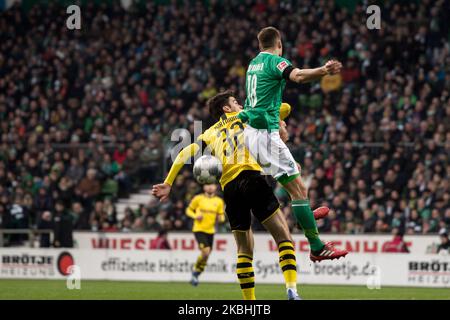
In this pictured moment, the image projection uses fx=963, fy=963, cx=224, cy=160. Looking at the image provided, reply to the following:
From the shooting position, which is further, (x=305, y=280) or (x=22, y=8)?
(x=22, y=8)

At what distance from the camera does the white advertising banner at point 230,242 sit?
2309 centimetres

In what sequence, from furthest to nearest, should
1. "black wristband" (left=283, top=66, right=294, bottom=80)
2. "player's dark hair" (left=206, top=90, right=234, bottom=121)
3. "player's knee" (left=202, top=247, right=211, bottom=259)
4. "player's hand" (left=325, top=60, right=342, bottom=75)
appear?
"player's knee" (left=202, top=247, right=211, bottom=259), "player's dark hair" (left=206, top=90, right=234, bottom=121), "black wristband" (left=283, top=66, right=294, bottom=80), "player's hand" (left=325, top=60, right=342, bottom=75)

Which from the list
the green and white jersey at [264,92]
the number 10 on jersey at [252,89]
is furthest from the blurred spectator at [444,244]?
the number 10 on jersey at [252,89]

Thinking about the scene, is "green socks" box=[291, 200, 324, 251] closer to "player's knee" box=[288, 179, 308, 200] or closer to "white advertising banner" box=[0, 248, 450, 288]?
"player's knee" box=[288, 179, 308, 200]

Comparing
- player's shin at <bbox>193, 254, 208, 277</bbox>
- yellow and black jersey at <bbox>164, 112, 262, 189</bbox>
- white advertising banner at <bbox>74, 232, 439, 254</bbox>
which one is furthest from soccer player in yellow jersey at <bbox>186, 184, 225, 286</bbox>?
yellow and black jersey at <bbox>164, 112, 262, 189</bbox>

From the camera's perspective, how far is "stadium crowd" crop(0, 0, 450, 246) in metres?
24.4

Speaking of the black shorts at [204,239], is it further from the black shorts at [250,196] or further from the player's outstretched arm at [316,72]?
the player's outstretched arm at [316,72]

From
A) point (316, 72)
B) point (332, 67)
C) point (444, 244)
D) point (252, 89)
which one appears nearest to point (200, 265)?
point (444, 244)

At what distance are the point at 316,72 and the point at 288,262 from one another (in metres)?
2.50

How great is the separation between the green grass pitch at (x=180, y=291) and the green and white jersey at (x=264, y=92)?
19.5 ft

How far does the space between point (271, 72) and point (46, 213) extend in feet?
55.1

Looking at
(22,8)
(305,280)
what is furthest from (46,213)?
(22,8)

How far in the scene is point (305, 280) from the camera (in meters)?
23.2
